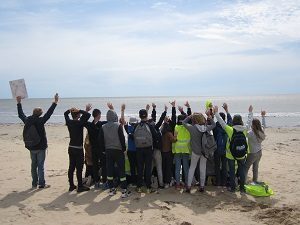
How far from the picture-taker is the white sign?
8664mm

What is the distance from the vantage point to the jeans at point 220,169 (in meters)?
8.64

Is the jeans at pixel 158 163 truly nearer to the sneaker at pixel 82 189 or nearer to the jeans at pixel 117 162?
the jeans at pixel 117 162

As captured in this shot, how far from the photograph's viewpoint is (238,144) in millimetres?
8023

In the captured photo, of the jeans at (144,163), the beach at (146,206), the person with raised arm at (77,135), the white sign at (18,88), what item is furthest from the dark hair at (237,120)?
the white sign at (18,88)

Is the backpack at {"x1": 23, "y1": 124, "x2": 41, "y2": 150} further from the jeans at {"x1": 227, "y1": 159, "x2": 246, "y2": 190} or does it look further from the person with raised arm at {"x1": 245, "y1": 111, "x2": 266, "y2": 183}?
the person with raised arm at {"x1": 245, "y1": 111, "x2": 266, "y2": 183}

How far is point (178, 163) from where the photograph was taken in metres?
8.57

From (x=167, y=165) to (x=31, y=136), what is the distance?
3342 mm

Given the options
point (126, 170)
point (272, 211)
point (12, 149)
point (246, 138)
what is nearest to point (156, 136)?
point (126, 170)

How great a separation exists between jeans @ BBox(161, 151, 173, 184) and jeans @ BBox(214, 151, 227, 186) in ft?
3.64

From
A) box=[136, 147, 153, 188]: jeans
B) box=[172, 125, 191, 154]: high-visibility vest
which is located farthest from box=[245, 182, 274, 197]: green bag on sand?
box=[136, 147, 153, 188]: jeans

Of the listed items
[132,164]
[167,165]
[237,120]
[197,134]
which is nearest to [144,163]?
[132,164]

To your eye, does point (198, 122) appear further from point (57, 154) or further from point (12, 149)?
point (12, 149)

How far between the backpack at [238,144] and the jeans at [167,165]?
1488 millimetres

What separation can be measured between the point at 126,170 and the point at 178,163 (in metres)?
1.32
